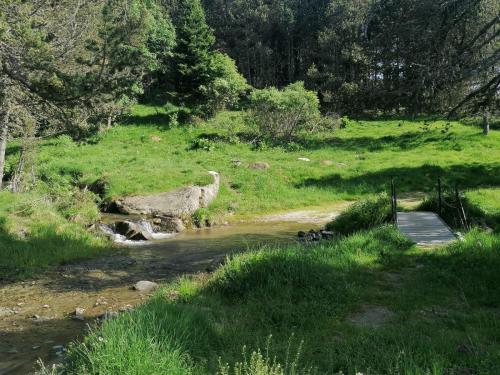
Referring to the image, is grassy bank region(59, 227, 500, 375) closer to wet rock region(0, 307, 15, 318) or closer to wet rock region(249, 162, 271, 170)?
wet rock region(0, 307, 15, 318)

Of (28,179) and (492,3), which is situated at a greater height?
(492,3)

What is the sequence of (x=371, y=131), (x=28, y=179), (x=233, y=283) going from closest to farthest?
(x=233, y=283), (x=28, y=179), (x=371, y=131)

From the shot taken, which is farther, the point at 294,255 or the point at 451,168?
the point at 451,168

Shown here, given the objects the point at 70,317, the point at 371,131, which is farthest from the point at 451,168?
the point at 70,317

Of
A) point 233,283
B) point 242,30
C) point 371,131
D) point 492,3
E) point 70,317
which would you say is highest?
point 242,30

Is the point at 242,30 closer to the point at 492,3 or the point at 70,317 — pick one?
the point at 492,3

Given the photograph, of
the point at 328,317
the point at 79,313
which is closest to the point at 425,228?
the point at 328,317

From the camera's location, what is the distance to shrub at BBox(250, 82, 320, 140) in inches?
1326

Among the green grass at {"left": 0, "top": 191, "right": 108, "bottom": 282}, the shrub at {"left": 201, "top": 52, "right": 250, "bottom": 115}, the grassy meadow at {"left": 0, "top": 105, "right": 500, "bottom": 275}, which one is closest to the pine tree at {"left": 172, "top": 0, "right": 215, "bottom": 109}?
the shrub at {"left": 201, "top": 52, "right": 250, "bottom": 115}

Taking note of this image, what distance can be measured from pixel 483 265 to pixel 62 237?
11.2 metres

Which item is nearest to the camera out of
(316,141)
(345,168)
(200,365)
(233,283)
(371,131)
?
(200,365)

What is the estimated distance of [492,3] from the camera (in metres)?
12.2

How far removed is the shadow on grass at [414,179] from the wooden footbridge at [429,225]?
8772 mm

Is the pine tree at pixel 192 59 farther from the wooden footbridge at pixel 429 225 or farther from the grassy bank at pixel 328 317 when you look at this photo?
the grassy bank at pixel 328 317
